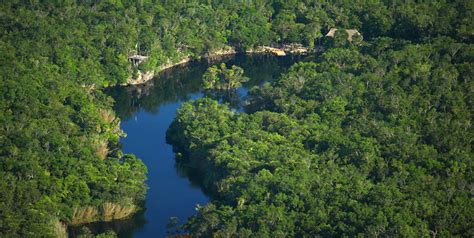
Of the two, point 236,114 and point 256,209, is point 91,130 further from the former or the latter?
point 256,209

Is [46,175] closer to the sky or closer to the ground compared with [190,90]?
closer to the sky

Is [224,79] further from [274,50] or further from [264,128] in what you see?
[264,128]

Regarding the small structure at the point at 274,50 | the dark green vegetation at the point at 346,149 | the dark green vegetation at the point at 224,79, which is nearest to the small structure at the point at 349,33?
the small structure at the point at 274,50

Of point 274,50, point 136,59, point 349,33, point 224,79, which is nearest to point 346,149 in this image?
point 224,79

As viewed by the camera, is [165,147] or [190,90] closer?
[165,147]

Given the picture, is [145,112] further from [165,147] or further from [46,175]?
[46,175]

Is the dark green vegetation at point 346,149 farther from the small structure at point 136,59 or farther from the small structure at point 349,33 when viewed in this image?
the small structure at point 136,59

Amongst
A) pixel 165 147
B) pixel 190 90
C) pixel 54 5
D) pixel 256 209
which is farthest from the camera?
pixel 54 5

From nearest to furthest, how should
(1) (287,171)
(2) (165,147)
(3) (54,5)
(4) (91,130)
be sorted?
(1) (287,171) → (4) (91,130) → (2) (165,147) → (3) (54,5)

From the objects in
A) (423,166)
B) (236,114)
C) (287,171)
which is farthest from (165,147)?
(423,166)
